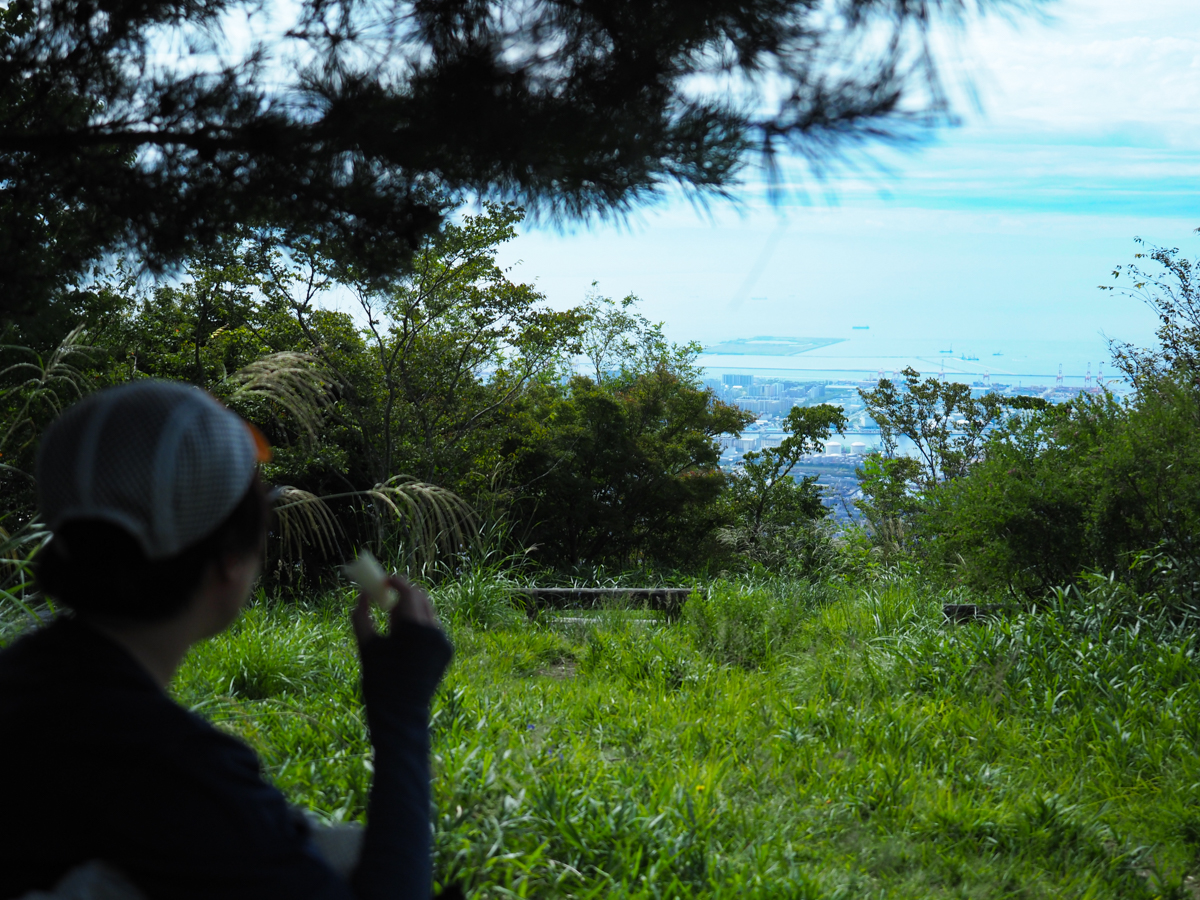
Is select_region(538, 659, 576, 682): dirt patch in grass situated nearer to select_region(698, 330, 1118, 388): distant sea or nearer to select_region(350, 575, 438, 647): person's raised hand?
select_region(350, 575, 438, 647): person's raised hand

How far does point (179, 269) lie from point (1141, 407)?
4.94 meters

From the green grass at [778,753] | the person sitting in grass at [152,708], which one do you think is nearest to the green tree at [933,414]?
the green grass at [778,753]

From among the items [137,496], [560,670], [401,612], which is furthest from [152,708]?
[560,670]

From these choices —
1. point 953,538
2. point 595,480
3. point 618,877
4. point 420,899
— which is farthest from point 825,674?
point 595,480

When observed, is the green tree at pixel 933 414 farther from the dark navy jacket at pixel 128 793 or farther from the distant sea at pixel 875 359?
the dark navy jacket at pixel 128 793

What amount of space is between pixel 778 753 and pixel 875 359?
20.1 m

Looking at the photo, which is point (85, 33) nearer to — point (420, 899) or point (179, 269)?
point (179, 269)

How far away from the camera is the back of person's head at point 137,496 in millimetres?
925

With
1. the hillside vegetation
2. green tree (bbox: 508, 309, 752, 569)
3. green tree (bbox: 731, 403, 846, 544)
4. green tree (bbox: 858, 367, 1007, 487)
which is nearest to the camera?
the hillside vegetation

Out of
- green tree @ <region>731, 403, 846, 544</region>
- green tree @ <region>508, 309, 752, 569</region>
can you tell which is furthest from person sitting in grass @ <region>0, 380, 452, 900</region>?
green tree @ <region>731, 403, 846, 544</region>

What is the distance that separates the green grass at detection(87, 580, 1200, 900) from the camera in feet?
8.32

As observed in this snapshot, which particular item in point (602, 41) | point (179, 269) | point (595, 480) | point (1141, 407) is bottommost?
point (595, 480)

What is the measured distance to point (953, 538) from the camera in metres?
5.57

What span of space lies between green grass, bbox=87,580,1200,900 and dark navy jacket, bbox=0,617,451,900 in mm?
1561
